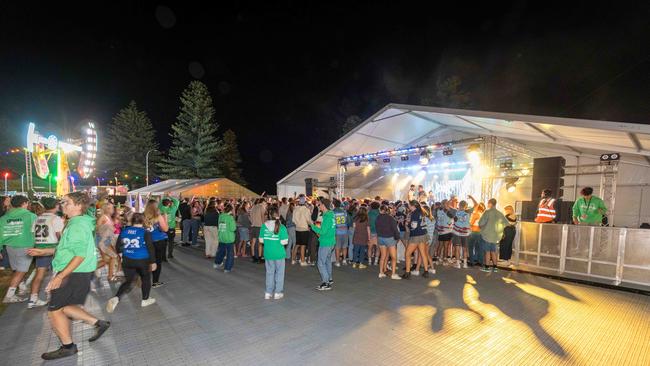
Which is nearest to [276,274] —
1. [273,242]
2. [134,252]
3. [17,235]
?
[273,242]

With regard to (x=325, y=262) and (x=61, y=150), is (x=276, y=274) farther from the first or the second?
(x=61, y=150)

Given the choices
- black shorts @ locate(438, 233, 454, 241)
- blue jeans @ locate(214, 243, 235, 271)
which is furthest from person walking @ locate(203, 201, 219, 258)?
black shorts @ locate(438, 233, 454, 241)

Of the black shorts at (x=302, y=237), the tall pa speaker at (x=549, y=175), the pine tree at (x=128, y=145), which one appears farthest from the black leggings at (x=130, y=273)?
the pine tree at (x=128, y=145)

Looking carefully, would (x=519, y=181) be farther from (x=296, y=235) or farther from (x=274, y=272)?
Result: (x=274, y=272)

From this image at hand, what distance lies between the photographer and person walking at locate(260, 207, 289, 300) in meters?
5.04

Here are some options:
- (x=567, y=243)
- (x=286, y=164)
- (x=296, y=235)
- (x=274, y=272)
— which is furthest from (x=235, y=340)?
(x=286, y=164)

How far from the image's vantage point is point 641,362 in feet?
10.9

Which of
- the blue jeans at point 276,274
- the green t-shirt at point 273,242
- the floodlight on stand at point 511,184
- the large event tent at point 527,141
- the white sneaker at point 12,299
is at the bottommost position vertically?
the white sneaker at point 12,299

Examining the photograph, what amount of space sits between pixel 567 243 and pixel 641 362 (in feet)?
14.8

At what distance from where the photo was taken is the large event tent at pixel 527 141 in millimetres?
7328

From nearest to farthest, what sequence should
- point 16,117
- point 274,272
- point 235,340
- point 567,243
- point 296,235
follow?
point 235,340, point 274,272, point 567,243, point 296,235, point 16,117

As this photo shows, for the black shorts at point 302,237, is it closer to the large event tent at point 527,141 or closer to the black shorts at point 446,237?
the black shorts at point 446,237

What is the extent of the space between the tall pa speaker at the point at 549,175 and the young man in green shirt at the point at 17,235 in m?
11.5

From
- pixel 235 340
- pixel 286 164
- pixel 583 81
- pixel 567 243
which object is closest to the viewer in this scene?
pixel 235 340
